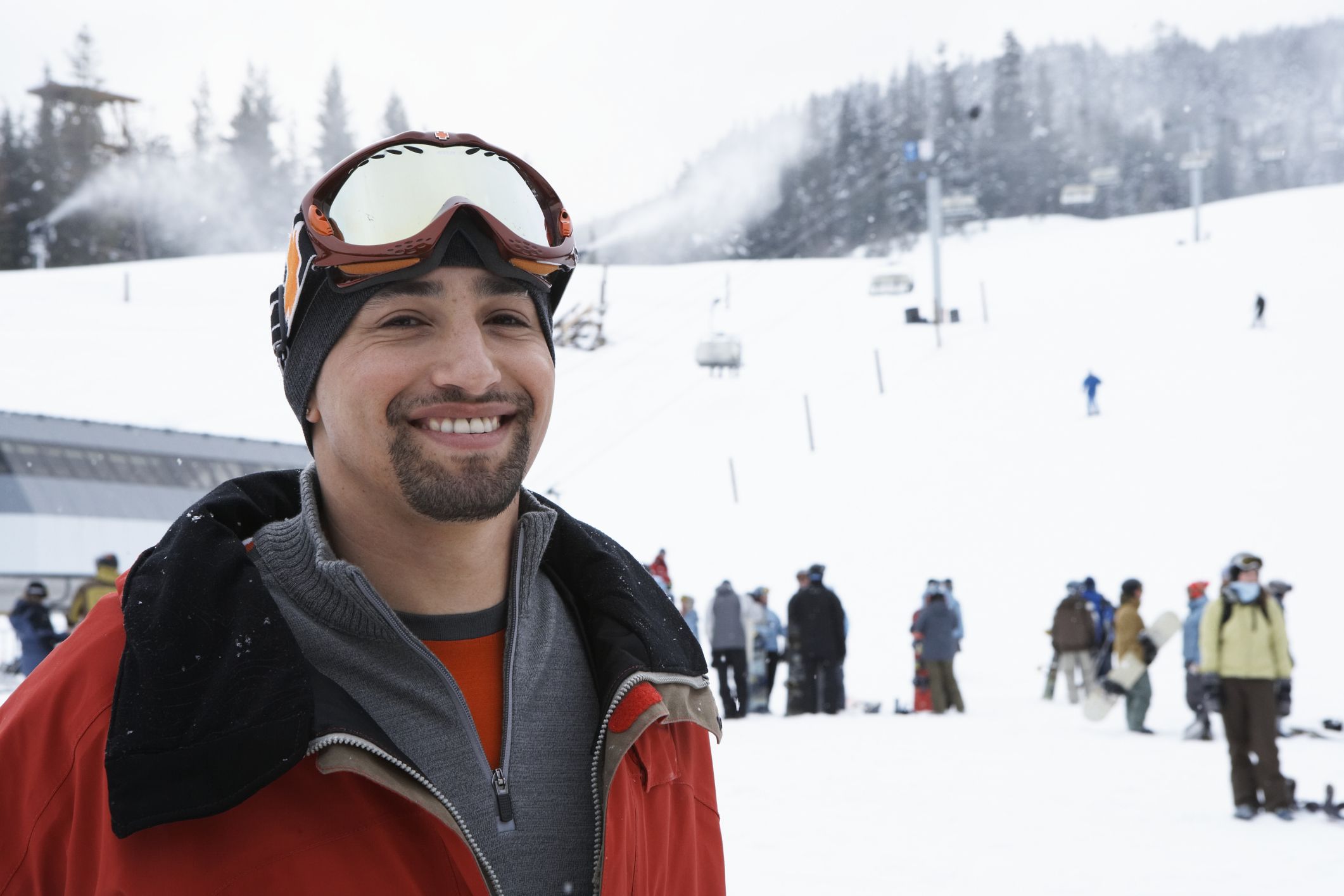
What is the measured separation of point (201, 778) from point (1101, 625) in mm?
13320

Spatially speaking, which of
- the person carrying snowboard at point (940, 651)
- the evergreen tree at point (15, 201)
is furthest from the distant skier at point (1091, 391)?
the evergreen tree at point (15, 201)

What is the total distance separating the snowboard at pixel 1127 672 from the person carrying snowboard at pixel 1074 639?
1.12m

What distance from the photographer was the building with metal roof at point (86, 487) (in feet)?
55.2

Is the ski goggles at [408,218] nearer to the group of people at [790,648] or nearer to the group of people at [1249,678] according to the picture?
the group of people at [1249,678]

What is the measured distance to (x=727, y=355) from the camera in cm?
3759

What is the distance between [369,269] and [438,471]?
309 mm

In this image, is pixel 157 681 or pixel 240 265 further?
pixel 240 265

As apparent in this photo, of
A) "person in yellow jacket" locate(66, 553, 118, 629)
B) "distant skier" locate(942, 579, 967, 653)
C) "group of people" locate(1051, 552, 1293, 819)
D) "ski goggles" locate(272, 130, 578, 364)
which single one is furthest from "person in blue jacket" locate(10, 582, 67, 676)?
"ski goggles" locate(272, 130, 578, 364)

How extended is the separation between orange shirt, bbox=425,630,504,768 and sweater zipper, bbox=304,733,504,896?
0.51ft

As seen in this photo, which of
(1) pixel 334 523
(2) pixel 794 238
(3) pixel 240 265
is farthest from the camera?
(2) pixel 794 238

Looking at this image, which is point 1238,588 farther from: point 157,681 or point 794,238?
point 794,238

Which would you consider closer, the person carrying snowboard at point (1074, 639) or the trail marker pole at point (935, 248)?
the person carrying snowboard at point (1074, 639)

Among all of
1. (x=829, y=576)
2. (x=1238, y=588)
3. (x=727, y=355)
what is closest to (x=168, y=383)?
(x=727, y=355)

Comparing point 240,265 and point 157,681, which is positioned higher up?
point 240,265
